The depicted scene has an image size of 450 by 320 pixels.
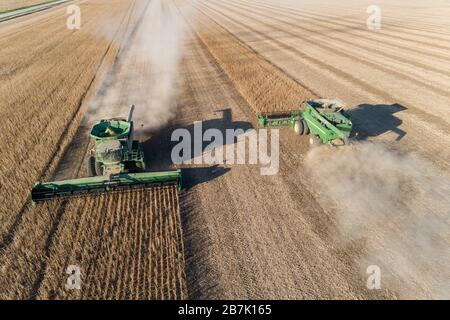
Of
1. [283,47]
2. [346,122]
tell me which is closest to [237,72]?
[283,47]

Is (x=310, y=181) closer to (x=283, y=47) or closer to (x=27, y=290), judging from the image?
(x=27, y=290)

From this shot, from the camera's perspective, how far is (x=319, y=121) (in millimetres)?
12195

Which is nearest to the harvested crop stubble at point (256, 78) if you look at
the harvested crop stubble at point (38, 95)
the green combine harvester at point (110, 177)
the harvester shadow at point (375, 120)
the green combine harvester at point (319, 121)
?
the green combine harvester at point (319, 121)

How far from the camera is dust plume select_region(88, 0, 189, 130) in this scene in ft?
53.0

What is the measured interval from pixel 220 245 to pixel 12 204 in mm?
6991

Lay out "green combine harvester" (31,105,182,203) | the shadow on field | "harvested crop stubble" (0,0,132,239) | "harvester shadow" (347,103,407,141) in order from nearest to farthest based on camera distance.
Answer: "green combine harvester" (31,105,182,203) → the shadow on field → "harvested crop stubble" (0,0,132,239) → "harvester shadow" (347,103,407,141)

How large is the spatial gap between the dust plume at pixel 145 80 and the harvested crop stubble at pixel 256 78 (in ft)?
12.2

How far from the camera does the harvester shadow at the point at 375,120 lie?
→ 13.7 meters

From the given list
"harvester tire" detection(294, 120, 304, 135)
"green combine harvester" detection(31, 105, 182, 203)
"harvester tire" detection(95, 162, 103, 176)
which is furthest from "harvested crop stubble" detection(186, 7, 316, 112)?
"harvester tire" detection(95, 162, 103, 176)

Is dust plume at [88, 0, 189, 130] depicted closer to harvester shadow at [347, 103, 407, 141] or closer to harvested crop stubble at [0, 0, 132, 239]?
harvested crop stubble at [0, 0, 132, 239]

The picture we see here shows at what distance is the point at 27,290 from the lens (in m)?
7.30

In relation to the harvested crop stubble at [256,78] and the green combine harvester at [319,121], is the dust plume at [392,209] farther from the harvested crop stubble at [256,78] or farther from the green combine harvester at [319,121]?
the harvested crop stubble at [256,78]

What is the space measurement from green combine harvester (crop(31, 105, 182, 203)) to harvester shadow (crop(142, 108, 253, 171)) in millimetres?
1387

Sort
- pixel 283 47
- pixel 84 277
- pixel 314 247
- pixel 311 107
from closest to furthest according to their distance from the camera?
pixel 84 277 → pixel 314 247 → pixel 311 107 → pixel 283 47
